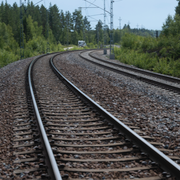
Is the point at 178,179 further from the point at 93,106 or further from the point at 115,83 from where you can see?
the point at 115,83

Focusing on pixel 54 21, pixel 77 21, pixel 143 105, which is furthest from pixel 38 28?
pixel 143 105

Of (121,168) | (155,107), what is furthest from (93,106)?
(121,168)

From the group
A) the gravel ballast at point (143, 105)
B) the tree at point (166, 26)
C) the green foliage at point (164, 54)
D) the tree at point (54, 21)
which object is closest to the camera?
the gravel ballast at point (143, 105)

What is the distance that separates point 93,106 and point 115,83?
4.04 metres

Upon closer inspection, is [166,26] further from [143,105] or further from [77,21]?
[77,21]

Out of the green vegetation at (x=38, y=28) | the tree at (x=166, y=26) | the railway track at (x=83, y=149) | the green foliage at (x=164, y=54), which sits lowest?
the railway track at (x=83, y=149)

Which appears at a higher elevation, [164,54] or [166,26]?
[166,26]

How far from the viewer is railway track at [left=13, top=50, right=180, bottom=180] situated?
3199mm

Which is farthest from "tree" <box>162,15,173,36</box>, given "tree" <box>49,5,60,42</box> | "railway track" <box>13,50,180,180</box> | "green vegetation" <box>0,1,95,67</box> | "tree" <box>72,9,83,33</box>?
"tree" <box>72,9,83,33</box>

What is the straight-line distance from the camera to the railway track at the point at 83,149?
3.20 m

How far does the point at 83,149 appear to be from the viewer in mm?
3994

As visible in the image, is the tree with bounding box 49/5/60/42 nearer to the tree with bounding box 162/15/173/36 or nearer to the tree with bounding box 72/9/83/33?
the tree with bounding box 72/9/83/33

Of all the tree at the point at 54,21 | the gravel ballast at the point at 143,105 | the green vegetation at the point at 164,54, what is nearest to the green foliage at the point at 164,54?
the green vegetation at the point at 164,54

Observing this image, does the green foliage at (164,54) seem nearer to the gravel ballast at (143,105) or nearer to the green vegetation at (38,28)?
the gravel ballast at (143,105)
